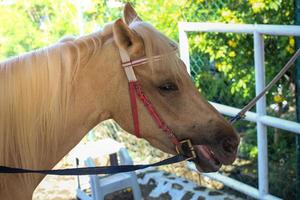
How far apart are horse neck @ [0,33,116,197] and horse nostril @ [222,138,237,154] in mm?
552

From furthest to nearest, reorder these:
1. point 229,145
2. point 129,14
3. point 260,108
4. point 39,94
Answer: point 260,108
point 129,14
point 229,145
point 39,94

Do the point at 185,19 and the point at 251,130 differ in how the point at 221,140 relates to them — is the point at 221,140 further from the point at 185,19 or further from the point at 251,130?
the point at 251,130

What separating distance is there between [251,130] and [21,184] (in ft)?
11.2

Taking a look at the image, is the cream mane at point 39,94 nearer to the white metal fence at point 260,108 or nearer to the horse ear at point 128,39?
the horse ear at point 128,39

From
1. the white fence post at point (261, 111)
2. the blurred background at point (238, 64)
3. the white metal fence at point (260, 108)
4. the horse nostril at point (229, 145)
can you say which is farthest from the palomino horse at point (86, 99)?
the blurred background at point (238, 64)

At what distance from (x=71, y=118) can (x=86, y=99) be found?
106 millimetres

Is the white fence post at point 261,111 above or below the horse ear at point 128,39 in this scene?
below

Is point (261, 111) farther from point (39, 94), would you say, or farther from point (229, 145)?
point (39, 94)

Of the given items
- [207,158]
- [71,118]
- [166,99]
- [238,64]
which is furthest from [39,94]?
[238,64]

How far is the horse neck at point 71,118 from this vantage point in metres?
1.83

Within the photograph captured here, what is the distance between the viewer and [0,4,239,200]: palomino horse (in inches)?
71.3

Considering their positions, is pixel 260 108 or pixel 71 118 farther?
pixel 260 108

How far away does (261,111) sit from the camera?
A: 3.25 m

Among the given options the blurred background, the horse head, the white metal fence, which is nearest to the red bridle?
the horse head
